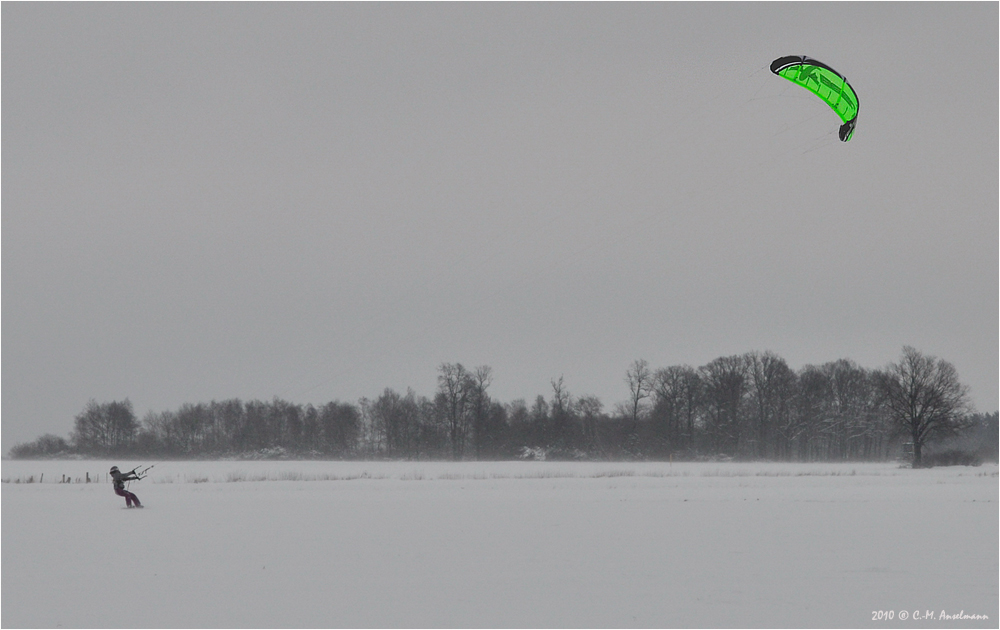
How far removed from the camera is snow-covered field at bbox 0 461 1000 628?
9625mm

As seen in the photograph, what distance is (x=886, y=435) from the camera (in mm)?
90938

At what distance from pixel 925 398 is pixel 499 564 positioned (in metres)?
59.4

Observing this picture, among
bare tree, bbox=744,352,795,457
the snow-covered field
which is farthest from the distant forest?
the snow-covered field

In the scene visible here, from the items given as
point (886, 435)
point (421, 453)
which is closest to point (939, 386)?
point (886, 435)

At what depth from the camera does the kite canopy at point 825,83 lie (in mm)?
16078

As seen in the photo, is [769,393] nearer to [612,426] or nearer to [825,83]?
[612,426]

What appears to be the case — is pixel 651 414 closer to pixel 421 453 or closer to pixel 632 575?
pixel 421 453

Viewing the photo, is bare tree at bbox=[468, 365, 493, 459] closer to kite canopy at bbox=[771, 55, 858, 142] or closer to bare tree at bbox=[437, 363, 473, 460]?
bare tree at bbox=[437, 363, 473, 460]

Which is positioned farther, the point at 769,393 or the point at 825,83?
the point at 769,393

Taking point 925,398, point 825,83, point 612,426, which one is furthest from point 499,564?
point 612,426

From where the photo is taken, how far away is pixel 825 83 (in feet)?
54.4

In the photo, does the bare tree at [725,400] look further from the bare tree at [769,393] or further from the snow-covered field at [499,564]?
the snow-covered field at [499,564]

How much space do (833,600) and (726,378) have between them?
268 feet

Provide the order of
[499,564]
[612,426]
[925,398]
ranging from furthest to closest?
1. [612,426]
2. [925,398]
3. [499,564]
